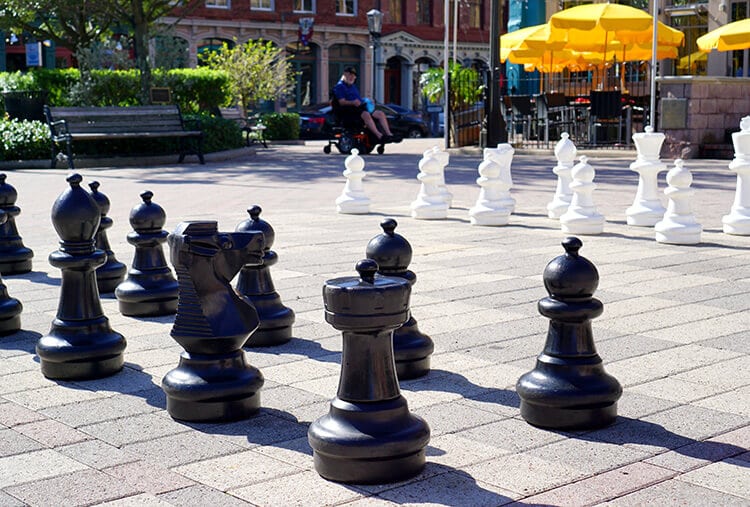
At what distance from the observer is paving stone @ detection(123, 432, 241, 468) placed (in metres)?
3.50

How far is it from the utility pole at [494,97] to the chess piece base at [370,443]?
15.8 metres

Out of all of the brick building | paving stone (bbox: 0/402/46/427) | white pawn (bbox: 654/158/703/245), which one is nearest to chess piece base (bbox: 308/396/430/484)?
paving stone (bbox: 0/402/46/427)

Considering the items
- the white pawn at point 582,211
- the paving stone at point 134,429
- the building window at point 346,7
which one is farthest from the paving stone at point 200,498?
the building window at point 346,7

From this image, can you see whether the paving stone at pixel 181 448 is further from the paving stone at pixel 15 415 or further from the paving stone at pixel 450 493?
the paving stone at pixel 450 493

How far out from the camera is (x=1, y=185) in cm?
682

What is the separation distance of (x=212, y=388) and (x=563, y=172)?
666 centimetres

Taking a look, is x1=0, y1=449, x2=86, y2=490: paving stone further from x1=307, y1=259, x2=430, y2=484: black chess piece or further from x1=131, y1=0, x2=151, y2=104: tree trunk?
x1=131, y1=0, x2=151, y2=104: tree trunk

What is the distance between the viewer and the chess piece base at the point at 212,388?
3848 millimetres

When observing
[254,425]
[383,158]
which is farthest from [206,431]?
[383,158]

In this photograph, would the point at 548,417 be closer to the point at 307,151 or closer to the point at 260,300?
the point at 260,300

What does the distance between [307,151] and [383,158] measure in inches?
169

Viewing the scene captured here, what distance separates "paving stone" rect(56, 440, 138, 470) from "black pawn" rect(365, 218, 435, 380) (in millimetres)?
1295

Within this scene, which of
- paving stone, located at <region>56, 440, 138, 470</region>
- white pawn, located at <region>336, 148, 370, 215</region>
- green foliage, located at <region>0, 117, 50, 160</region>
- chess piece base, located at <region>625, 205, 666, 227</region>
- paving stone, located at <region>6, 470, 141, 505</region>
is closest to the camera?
paving stone, located at <region>6, 470, 141, 505</region>

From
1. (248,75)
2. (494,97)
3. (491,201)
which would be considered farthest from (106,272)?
(248,75)
